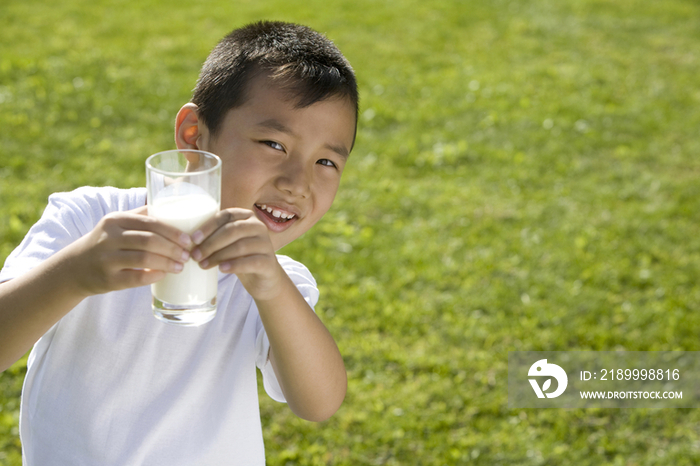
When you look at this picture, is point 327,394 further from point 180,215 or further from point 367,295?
point 367,295

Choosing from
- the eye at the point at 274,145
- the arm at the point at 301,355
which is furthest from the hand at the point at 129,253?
the eye at the point at 274,145

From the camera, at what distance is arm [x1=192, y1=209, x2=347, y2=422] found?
1465 millimetres

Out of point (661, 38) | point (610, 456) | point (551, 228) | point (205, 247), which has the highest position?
point (205, 247)

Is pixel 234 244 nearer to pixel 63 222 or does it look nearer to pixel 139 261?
pixel 139 261

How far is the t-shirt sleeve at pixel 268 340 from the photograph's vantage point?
1.94 meters

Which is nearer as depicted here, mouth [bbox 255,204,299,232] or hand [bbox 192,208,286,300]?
hand [bbox 192,208,286,300]

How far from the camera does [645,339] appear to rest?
4289 mm

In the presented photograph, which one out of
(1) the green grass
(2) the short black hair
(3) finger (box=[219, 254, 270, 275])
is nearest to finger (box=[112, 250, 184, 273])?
(3) finger (box=[219, 254, 270, 275])

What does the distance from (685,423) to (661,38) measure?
21.1ft

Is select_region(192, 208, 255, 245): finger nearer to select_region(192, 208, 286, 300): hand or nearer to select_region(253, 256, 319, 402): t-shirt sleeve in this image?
select_region(192, 208, 286, 300): hand

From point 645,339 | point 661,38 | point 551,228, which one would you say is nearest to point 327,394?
point 645,339

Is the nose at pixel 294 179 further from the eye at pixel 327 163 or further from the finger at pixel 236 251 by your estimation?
the finger at pixel 236 251

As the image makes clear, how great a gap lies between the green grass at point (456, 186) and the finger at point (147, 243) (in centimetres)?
232

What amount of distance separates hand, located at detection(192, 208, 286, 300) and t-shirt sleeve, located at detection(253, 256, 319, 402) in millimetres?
425
